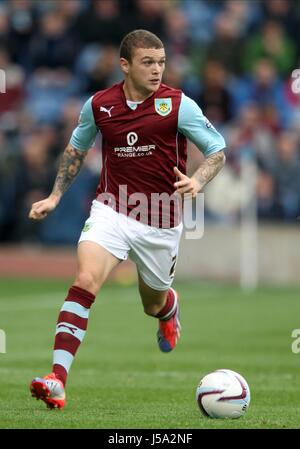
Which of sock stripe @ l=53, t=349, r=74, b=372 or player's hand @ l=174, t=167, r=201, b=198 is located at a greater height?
player's hand @ l=174, t=167, r=201, b=198

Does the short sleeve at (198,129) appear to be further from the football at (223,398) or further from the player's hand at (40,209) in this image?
the football at (223,398)

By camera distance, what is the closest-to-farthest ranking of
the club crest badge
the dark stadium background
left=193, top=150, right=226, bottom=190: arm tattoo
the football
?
1. the football
2. left=193, top=150, right=226, bottom=190: arm tattoo
3. the club crest badge
4. the dark stadium background

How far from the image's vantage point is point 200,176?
28.3 feet

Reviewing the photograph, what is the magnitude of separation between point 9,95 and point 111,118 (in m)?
12.8

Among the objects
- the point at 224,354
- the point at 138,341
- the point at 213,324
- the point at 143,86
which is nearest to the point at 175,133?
the point at 143,86

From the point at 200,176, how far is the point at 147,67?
963 mm

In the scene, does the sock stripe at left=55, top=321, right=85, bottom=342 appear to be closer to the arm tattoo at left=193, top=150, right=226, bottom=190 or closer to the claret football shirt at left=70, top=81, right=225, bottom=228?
the claret football shirt at left=70, top=81, right=225, bottom=228

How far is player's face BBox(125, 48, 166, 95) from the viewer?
897cm

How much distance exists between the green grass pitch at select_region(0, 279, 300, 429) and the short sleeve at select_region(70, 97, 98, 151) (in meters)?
1.91

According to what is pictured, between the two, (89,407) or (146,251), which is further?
(146,251)

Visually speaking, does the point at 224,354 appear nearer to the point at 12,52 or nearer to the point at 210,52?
the point at 210,52

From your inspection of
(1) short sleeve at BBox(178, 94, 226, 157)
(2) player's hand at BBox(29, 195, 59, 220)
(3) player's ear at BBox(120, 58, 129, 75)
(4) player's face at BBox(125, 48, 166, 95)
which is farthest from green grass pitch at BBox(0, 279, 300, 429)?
(3) player's ear at BBox(120, 58, 129, 75)

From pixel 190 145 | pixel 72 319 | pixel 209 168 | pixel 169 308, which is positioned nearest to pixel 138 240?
pixel 209 168

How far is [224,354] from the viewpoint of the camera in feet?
40.9
